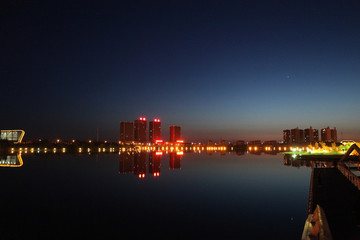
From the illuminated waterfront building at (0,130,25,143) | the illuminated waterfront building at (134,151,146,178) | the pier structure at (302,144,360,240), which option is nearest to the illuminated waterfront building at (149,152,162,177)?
the illuminated waterfront building at (134,151,146,178)

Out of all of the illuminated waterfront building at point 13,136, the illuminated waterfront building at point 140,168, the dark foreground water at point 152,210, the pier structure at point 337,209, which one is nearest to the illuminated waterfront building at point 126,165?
the illuminated waterfront building at point 140,168

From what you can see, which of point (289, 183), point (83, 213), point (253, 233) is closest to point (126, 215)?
point (83, 213)

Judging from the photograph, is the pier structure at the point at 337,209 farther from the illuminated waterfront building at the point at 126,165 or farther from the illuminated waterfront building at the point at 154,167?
the illuminated waterfront building at the point at 126,165

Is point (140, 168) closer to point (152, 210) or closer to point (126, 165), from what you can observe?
point (126, 165)

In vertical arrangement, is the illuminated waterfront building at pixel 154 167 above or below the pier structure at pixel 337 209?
below

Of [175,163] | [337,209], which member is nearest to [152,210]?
[337,209]

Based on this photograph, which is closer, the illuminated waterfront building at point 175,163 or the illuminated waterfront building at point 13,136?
the illuminated waterfront building at point 175,163

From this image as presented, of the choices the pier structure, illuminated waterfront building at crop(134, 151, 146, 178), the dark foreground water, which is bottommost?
the dark foreground water

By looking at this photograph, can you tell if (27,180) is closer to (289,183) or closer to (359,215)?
(289,183)

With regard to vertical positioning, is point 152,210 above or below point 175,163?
below

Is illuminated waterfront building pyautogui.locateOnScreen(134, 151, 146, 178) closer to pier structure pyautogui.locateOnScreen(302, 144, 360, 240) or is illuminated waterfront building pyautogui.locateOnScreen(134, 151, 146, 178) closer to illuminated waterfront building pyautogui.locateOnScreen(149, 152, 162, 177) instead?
illuminated waterfront building pyautogui.locateOnScreen(149, 152, 162, 177)

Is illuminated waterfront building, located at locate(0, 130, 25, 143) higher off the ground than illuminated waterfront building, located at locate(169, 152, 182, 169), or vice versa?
illuminated waterfront building, located at locate(0, 130, 25, 143)

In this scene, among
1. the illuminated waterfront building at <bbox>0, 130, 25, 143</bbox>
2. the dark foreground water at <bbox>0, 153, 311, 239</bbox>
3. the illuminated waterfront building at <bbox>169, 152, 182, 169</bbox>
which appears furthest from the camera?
the illuminated waterfront building at <bbox>0, 130, 25, 143</bbox>

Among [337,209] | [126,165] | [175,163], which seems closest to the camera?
[337,209]
